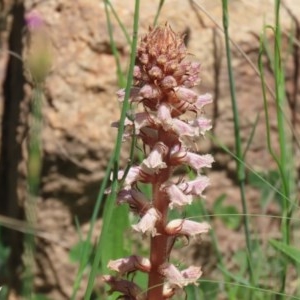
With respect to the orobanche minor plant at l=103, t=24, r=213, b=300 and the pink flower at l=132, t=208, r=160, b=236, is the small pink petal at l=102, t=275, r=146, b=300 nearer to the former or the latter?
the orobanche minor plant at l=103, t=24, r=213, b=300

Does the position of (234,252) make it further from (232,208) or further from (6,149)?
(6,149)

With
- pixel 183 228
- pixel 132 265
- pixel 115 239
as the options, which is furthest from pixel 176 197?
pixel 115 239

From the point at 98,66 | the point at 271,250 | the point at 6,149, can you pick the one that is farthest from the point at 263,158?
the point at 6,149

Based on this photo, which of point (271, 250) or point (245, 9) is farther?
point (245, 9)

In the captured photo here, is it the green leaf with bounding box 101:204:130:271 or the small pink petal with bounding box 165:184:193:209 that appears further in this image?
the green leaf with bounding box 101:204:130:271

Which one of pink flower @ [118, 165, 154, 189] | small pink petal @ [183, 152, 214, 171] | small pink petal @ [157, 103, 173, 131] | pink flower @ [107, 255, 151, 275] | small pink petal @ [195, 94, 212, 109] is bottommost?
pink flower @ [107, 255, 151, 275]

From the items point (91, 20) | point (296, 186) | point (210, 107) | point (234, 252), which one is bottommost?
point (234, 252)

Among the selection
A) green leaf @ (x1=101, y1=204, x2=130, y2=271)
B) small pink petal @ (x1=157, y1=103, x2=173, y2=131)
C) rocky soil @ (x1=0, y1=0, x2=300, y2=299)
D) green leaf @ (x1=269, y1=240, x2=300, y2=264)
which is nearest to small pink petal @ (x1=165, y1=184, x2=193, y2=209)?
small pink petal @ (x1=157, y1=103, x2=173, y2=131)
